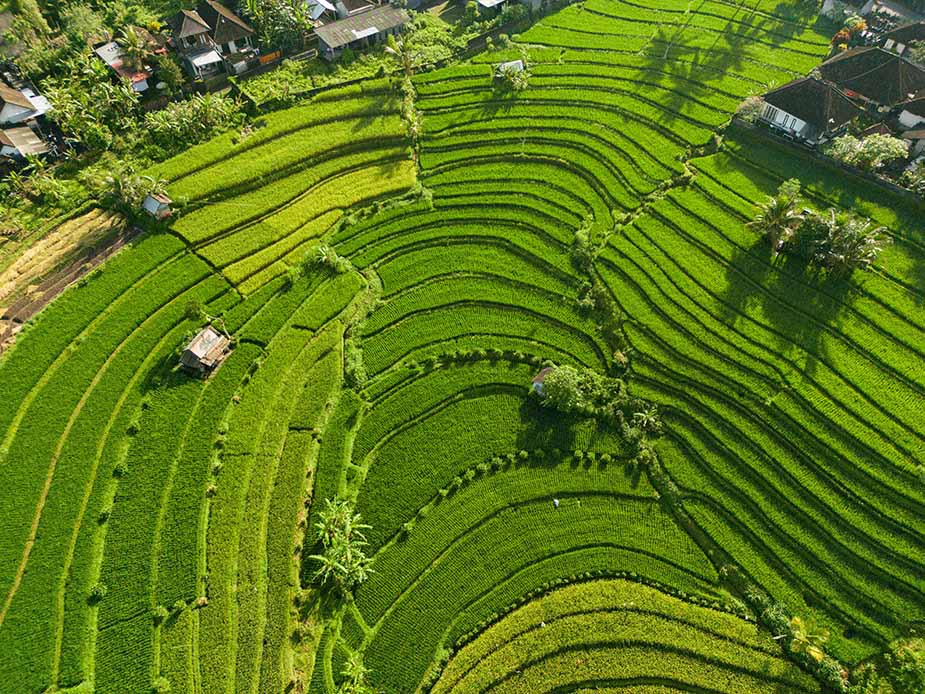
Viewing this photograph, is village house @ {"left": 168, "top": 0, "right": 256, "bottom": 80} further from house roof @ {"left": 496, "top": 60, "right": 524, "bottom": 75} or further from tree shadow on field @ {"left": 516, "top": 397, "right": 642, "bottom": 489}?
tree shadow on field @ {"left": 516, "top": 397, "right": 642, "bottom": 489}

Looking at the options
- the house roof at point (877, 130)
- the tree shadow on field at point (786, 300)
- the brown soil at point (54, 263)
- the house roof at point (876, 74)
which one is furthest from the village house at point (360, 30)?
the house roof at point (877, 130)

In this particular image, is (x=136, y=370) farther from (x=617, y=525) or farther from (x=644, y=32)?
(x=644, y=32)

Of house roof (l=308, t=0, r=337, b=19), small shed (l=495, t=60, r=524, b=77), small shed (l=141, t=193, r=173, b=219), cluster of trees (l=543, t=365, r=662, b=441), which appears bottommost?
cluster of trees (l=543, t=365, r=662, b=441)

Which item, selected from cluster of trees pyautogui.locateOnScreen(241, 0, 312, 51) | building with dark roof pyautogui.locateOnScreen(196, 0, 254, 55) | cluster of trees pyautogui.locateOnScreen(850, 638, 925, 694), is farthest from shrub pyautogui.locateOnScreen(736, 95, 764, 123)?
building with dark roof pyautogui.locateOnScreen(196, 0, 254, 55)

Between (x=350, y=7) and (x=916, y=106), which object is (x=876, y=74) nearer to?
(x=916, y=106)

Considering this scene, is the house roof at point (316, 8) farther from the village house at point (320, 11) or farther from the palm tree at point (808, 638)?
the palm tree at point (808, 638)

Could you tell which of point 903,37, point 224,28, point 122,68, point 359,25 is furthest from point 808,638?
point 122,68

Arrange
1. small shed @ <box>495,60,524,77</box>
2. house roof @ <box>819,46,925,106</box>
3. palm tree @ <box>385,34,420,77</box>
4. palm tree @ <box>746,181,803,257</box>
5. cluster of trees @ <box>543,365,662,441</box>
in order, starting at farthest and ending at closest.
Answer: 1. palm tree @ <box>385,34,420,77</box>
2. small shed @ <box>495,60,524,77</box>
3. house roof @ <box>819,46,925,106</box>
4. palm tree @ <box>746,181,803,257</box>
5. cluster of trees @ <box>543,365,662,441</box>
